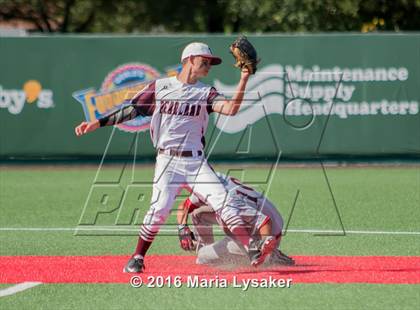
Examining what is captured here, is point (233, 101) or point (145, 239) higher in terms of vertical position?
point (233, 101)

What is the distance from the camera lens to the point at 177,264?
31.5 feet

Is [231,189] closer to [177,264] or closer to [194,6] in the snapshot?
[177,264]

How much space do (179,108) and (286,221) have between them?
159 inches

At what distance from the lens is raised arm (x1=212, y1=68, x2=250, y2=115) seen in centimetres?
858

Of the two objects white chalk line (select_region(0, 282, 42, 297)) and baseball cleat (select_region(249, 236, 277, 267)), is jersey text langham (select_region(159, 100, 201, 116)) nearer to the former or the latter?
baseball cleat (select_region(249, 236, 277, 267))

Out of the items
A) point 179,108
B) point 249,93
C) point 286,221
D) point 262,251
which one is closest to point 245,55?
point 179,108

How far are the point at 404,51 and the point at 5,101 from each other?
789 cm

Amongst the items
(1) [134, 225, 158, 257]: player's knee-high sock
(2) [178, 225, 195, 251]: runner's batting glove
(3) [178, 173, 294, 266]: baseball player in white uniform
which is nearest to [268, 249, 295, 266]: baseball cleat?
(3) [178, 173, 294, 266]: baseball player in white uniform

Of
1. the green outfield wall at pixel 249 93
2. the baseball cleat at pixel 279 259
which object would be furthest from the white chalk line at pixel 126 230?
the green outfield wall at pixel 249 93

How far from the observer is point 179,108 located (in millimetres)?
9234

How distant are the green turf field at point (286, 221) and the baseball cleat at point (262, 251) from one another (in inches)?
27.2

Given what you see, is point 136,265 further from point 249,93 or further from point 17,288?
point 249,93

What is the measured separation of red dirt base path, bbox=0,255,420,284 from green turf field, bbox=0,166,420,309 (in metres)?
0.31

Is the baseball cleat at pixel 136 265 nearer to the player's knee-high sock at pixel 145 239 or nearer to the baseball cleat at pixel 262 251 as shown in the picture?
the player's knee-high sock at pixel 145 239
